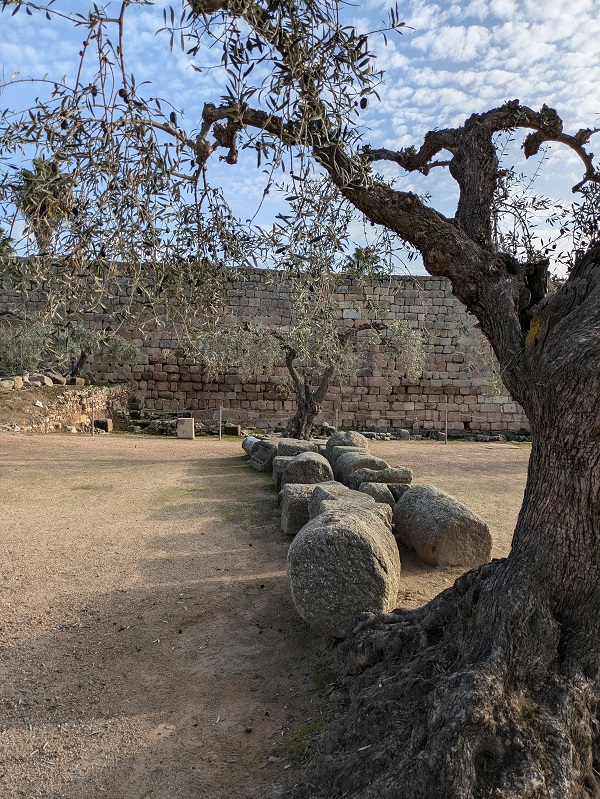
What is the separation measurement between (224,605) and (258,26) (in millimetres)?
4410

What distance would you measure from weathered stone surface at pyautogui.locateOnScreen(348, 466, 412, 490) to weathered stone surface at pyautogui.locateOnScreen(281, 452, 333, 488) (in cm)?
64

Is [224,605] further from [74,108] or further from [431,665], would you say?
[74,108]

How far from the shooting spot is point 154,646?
4.59 meters

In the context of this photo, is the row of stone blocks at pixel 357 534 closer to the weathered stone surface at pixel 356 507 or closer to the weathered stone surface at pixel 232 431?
the weathered stone surface at pixel 356 507

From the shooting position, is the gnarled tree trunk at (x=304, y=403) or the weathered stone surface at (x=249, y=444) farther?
the gnarled tree trunk at (x=304, y=403)

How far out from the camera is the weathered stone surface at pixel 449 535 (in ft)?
20.2

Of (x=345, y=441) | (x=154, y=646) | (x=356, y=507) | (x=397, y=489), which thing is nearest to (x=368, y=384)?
(x=345, y=441)

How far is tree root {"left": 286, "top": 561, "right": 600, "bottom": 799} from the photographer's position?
8.46 ft

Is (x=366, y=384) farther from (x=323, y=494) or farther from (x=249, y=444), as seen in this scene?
(x=323, y=494)

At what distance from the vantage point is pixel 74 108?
3.75 metres

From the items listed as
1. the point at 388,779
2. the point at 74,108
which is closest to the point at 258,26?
the point at 74,108

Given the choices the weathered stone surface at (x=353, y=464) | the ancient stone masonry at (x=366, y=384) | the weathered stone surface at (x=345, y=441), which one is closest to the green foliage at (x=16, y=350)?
the ancient stone masonry at (x=366, y=384)

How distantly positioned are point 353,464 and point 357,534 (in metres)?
4.81

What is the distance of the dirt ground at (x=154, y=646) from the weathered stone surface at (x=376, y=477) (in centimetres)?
124
